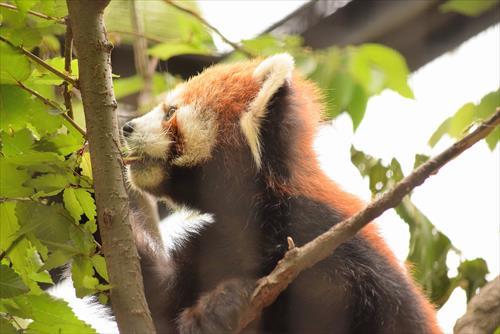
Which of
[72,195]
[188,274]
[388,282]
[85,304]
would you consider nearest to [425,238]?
[388,282]

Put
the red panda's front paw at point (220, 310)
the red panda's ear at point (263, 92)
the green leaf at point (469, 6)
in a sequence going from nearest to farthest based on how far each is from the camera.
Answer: the red panda's front paw at point (220, 310) → the red panda's ear at point (263, 92) → the green leaf at point (469, 6)

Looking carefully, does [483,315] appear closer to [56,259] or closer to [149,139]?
[149,139]

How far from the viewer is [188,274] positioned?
2.53m

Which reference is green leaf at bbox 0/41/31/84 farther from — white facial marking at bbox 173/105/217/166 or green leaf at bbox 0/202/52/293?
white facial marking at bbox 173/105/217/166

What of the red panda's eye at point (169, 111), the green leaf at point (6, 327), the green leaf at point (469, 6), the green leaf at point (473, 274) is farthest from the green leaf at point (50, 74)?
the green leaf at point (469, 6)

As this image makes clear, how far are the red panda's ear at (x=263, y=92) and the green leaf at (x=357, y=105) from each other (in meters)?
0.52

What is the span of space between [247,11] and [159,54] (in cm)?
71

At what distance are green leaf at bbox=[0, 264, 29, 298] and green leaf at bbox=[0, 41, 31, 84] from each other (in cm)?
38

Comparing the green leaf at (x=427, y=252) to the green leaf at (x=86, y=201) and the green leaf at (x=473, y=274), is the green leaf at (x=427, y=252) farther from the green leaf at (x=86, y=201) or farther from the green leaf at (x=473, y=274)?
the green leaf at (x=86, y=201)

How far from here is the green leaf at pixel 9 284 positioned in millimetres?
1510

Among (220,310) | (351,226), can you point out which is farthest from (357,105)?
(351,226)

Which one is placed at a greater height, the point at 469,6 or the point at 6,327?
the point at 469,6

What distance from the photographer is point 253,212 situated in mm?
2477

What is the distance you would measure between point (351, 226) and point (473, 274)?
1419mm
